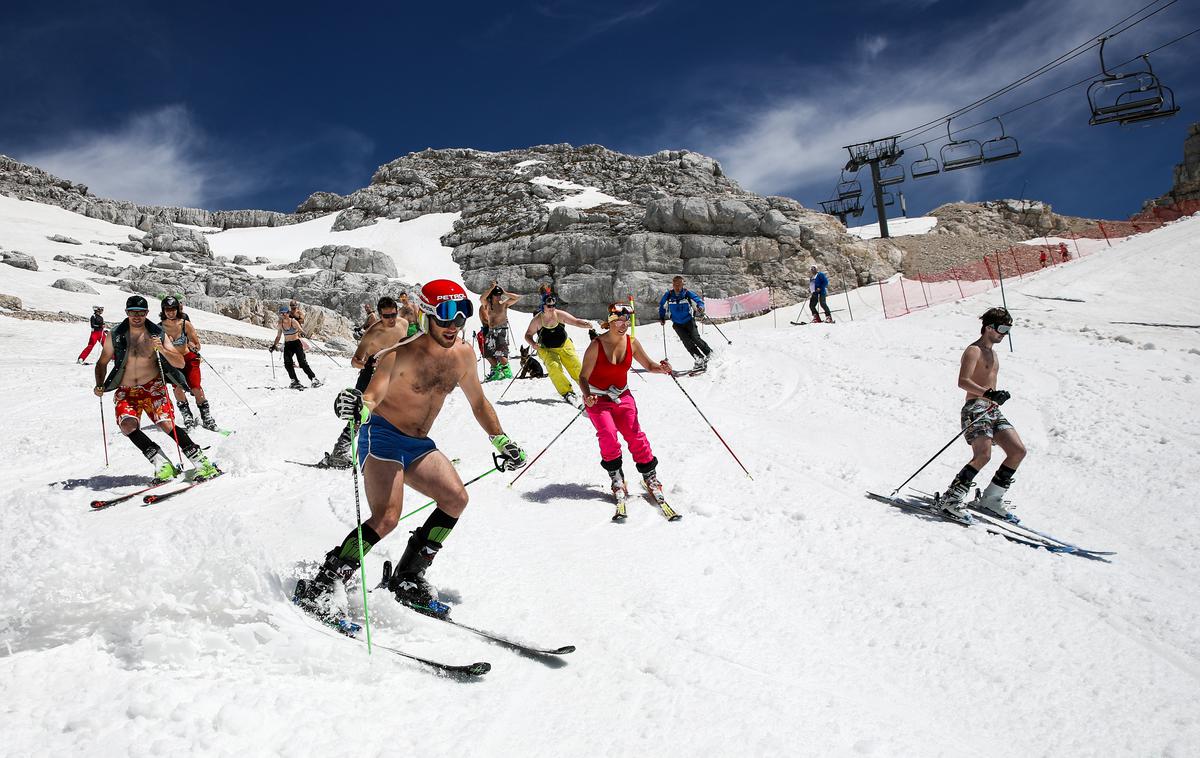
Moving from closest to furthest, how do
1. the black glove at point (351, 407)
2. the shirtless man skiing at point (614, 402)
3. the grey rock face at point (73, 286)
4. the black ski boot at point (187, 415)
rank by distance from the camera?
1. the black glove at point (351, 407)
2. the shirtless man skiing at point (614, 402)
3. the black ski boot at point (187, 415)
4. the grey rock face at point (73, 286)

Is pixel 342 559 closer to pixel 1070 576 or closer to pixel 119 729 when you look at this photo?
pixel 119 729

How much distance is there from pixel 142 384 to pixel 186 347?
3.83 m

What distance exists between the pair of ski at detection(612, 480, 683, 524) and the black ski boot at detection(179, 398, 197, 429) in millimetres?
7303

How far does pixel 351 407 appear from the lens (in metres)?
3.44

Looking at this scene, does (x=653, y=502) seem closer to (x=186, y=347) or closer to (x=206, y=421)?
(x=206, y=421)

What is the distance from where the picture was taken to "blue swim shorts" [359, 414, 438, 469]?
155 inches

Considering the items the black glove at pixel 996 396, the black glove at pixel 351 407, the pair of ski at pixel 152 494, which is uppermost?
the black glove at pixel 351 407

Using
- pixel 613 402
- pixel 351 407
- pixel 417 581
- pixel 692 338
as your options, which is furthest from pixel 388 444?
pixel 692 338

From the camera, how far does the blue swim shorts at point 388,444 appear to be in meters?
3.94

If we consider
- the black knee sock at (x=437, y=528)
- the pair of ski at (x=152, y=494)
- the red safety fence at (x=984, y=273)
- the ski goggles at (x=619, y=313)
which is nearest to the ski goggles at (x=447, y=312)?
the black knee sock at (x=437, y=528)

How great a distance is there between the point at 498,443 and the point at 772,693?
228cm

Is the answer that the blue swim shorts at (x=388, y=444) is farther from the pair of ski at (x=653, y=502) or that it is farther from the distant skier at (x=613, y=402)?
the distant skier at (x=613, y=402)

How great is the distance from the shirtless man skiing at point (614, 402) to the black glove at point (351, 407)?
3.24 metres

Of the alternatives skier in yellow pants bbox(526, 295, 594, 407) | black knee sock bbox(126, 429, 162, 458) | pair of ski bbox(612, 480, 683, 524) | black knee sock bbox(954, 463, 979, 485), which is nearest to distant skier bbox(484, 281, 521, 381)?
skier in yellow pants bbox(526, 295, 594, 407)
